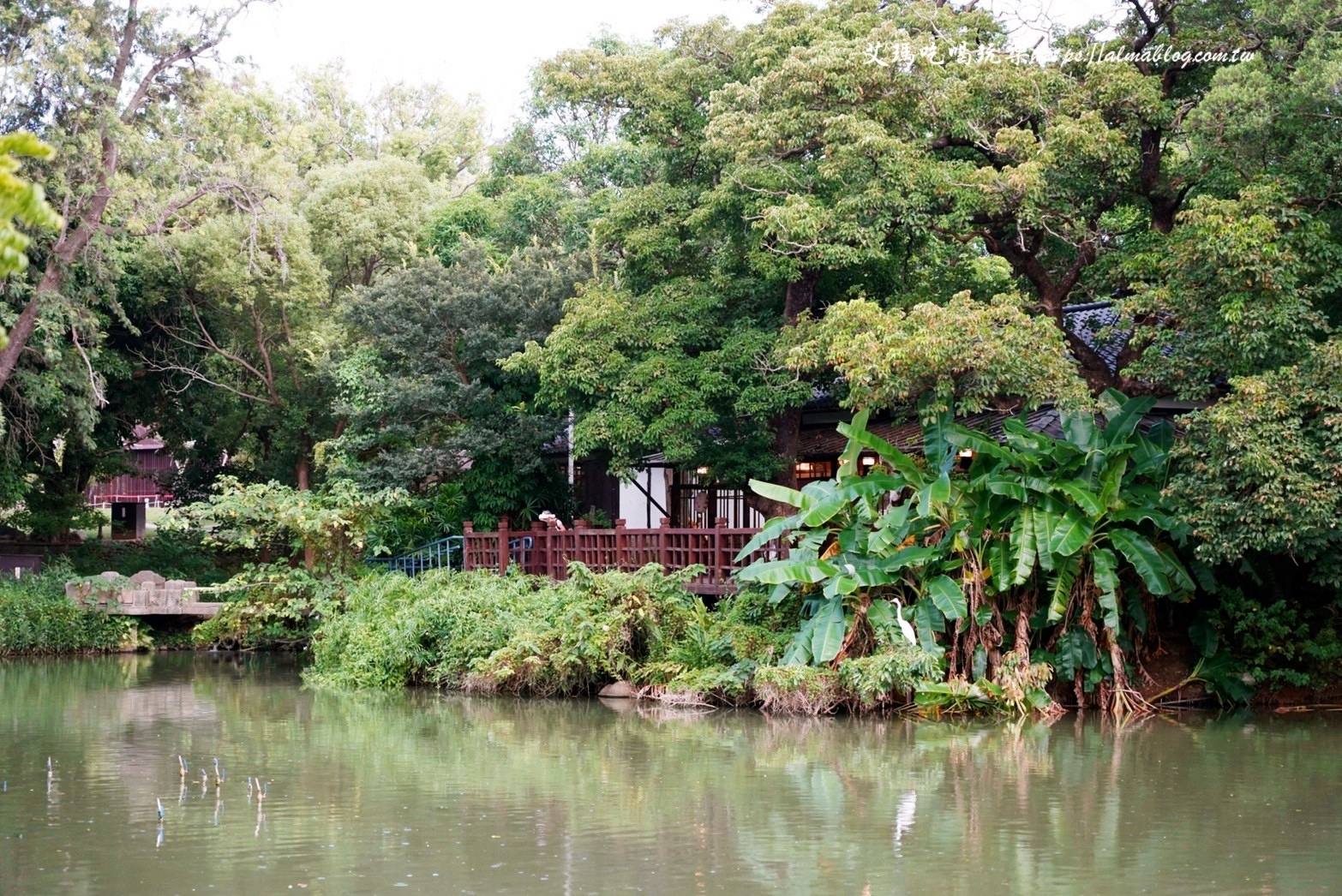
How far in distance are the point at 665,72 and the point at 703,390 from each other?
4485 millimetres

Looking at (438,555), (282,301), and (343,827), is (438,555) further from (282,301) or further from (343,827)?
(343,827)

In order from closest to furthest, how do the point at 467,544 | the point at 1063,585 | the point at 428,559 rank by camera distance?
the point at 1063,585
the point at 467,544
the point at 428,559

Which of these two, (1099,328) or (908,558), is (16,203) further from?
(1099,328)

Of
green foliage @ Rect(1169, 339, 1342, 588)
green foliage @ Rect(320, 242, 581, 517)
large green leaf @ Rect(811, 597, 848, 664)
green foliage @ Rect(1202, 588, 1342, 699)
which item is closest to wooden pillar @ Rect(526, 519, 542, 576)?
green foliage @ Rect(320, 242, 581, 517)

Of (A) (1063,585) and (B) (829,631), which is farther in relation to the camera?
(B) (829,631)

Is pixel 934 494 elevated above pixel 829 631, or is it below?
above

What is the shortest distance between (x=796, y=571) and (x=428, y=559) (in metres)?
9.11

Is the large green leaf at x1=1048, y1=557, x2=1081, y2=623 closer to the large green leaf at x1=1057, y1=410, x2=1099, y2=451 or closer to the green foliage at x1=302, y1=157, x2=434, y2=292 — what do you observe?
the large green leaf at x1=1057, y1=410, x2=1099, y2=451

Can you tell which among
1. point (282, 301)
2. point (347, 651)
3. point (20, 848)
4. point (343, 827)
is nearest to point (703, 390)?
point (347, 651)

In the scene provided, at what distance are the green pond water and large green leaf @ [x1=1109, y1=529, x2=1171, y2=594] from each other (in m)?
1.39

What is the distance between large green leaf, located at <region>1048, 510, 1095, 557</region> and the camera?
47.4ft

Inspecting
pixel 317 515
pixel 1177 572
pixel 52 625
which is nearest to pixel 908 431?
pixel 1177 572

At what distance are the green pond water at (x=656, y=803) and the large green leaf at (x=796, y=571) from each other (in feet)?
4.83

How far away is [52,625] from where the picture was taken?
22922mm
